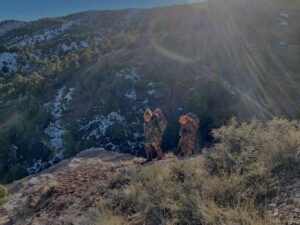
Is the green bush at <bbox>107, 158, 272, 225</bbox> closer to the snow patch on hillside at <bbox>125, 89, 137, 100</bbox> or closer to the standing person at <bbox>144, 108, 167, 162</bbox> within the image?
the standing person at <bbox>144, 108, 167, 162</bbox>

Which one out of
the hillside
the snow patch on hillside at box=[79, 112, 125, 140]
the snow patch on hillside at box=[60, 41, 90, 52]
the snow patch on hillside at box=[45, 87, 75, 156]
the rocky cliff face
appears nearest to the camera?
the rocky cliff face

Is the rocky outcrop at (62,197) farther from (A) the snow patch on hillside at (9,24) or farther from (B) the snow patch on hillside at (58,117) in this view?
(A) the snow patch on hillside at (9,24)

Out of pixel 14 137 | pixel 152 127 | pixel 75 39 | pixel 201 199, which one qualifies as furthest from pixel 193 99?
pixel 75 39

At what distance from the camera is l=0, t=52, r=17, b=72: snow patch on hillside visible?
1965 inches

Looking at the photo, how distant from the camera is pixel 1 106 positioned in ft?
99.1

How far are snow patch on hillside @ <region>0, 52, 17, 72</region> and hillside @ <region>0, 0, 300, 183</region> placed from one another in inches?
802

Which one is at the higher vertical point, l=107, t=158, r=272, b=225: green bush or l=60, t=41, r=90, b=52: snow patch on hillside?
l=60, t=41, r=90, b=52: snow patch on hillside

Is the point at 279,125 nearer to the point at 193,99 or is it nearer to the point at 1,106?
the point at 193,99

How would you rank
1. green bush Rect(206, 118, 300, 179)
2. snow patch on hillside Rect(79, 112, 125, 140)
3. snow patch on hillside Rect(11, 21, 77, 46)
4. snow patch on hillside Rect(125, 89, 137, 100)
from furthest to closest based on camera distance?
snow patch on hillside Rect(11, 21, 77, 46)
snow patch on hillside Rect(125, 89, 137, 100)
snow patch on hillside Rect(79, 112, 125, 140)
green bush Rect(206, 118, 300, 179)

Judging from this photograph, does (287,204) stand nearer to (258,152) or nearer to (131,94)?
(258,152)

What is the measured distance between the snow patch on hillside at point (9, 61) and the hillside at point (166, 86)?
20.4 meters

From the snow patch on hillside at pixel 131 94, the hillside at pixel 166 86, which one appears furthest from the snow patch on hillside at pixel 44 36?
the snow patch on hillside at pixel 131 94

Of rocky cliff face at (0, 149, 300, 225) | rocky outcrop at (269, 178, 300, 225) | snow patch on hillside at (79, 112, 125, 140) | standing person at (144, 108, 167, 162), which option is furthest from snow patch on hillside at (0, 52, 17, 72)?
rocky outcrop at (269, 178, 300, 225)

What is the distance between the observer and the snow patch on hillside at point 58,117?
65.6ft
